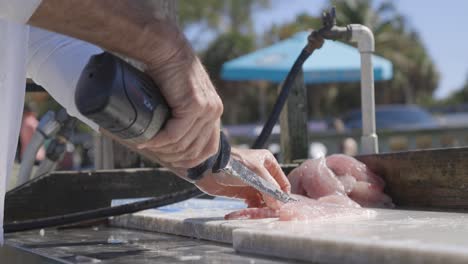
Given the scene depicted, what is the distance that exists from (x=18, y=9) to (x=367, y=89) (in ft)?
6.28

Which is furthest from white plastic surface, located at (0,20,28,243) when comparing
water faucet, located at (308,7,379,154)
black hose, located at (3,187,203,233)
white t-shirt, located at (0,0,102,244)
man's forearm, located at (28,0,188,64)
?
water faucet, located at (308,7,379,154)

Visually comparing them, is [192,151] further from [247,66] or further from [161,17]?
[247,66]

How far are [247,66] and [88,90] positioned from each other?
903cm

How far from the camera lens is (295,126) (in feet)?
10.7

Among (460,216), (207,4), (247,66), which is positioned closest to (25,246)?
(460,216)

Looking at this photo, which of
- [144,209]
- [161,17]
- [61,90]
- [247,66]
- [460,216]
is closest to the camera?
[161,17]

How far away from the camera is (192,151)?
1.46 m

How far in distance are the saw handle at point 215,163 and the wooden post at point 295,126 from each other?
5.43 feet

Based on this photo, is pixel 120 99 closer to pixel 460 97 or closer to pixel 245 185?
pixel 245 185

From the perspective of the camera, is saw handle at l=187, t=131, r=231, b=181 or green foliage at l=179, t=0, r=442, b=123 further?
green foliage at l=179, t=0, r=442, b=123

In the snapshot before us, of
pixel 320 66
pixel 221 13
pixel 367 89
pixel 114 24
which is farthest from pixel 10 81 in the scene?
pixel 221 13

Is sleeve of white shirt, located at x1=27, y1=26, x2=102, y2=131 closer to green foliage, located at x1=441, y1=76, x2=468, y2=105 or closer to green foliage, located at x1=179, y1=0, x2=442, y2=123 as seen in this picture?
green foliage, located at x1=179, y1=0, x2=442, y2=123

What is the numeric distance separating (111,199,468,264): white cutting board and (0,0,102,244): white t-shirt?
0.58 m

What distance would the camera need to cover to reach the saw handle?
1.58 m
